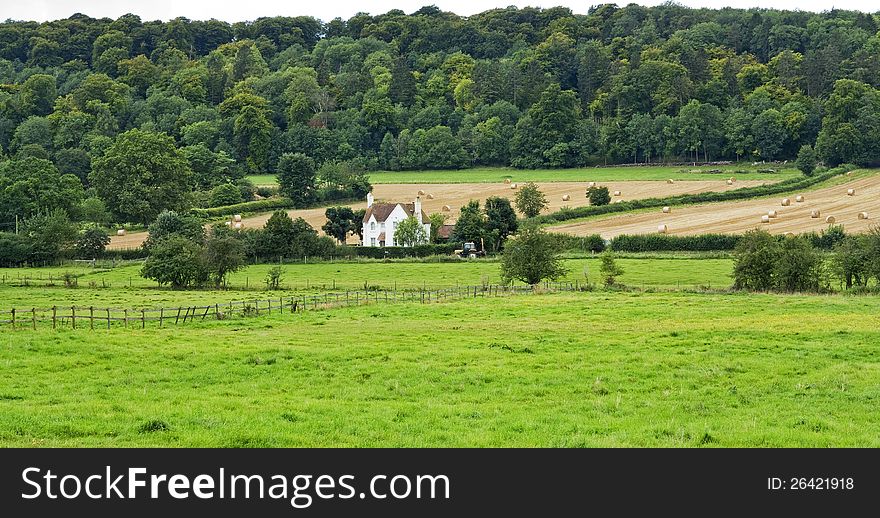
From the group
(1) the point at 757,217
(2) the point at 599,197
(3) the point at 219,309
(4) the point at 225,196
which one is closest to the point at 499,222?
(2) the point at 599,197

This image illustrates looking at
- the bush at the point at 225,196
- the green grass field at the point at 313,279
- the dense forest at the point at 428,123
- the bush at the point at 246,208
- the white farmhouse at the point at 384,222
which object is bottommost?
the green grass field at the point at 313,279

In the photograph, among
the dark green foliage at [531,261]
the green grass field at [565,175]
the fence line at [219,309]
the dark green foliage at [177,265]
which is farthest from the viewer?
the green grass field at [565,175]

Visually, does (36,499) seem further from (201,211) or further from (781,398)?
(201,211)

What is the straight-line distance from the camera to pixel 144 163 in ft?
376

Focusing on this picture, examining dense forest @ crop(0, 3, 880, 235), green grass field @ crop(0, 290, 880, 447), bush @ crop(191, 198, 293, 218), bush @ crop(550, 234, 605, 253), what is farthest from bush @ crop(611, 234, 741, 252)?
dense forest @ crop(0, 3, 880, 235)

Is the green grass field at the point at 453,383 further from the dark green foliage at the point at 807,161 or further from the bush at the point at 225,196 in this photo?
the dark green foliage at the point at 807,161

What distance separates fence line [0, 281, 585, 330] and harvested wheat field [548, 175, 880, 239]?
2953cm

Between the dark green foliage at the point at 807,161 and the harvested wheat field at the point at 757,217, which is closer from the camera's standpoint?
the harvested wheat field at the point at 757,217

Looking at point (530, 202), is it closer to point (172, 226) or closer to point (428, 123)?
point (172, 226)

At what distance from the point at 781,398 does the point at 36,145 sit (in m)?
148

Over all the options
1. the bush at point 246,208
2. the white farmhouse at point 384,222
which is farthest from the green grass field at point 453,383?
the bush at point 246,208

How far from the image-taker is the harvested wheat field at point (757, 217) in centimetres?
8788

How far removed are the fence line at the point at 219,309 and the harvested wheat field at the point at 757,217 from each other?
96.9ft

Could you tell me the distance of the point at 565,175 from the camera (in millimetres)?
139625
